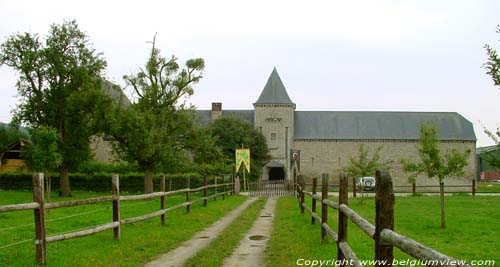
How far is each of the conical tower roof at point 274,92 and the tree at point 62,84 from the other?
107ft

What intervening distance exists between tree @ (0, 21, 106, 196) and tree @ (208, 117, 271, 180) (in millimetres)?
21236

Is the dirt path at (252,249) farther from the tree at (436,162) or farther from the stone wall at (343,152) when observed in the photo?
the stone wall at (343,152)

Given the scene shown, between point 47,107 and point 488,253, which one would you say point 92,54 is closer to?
point 47,107

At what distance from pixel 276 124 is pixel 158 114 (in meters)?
35.0

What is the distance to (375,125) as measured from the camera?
66.1 meters

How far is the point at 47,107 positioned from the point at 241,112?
39.7m

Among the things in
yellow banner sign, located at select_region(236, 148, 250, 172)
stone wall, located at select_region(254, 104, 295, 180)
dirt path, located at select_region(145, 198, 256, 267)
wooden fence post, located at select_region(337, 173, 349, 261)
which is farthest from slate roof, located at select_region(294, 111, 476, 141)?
wooden fence post, located at select_region(337, 173, 349, 261)

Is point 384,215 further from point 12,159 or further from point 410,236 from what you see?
point 12,159

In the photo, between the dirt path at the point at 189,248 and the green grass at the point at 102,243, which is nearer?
the green grass at the point at 102,243

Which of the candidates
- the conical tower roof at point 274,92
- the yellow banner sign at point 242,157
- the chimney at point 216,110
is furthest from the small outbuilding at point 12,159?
the chimney at point 216,110

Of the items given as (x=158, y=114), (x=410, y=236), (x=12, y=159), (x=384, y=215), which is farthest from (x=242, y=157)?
(x=384, y=215)

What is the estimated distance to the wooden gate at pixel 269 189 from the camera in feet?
115

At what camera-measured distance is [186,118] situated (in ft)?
98.3

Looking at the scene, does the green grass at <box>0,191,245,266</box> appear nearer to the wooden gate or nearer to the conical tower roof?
the wooden gate
